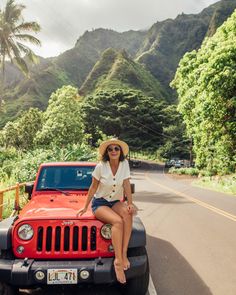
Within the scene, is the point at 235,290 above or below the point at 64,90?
below

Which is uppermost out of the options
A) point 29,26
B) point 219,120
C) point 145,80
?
point 145,80

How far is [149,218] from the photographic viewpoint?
1162 cm

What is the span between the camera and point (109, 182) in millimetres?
4953

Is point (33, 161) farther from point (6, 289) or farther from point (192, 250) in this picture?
point (6, 289)

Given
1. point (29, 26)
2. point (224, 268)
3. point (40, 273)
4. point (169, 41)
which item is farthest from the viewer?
point (169, 41)

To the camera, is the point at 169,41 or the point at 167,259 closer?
the point at 167,259

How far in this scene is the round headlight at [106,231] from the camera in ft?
15.0

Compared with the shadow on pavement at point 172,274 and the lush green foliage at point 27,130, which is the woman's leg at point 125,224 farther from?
the lush green foliage at point 27,130

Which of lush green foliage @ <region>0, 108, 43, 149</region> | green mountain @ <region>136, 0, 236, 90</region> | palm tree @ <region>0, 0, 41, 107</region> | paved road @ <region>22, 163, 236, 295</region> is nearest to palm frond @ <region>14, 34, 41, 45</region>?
palm tree @ <region>0, 0, 41, 107</region>

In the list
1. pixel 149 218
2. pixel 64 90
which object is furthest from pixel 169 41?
pixel 149 218

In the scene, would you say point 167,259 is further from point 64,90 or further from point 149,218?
point 64,90

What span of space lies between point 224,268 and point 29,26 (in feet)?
96.2

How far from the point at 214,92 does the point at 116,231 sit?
1679 cm

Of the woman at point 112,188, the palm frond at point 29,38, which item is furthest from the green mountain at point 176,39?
the woman at point 112,188
